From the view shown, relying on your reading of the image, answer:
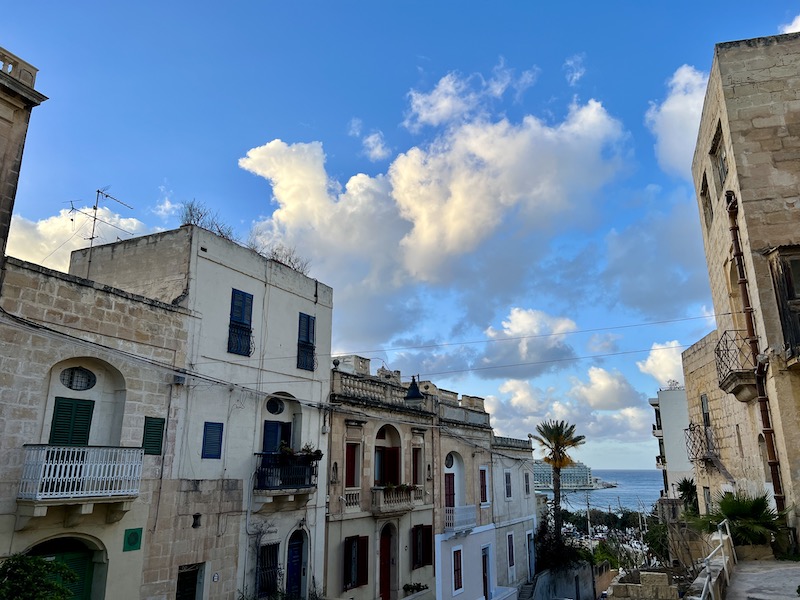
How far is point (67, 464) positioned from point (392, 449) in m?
13.7

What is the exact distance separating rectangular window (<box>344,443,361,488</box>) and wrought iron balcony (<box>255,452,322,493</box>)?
114 inches

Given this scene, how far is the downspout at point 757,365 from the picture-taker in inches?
574

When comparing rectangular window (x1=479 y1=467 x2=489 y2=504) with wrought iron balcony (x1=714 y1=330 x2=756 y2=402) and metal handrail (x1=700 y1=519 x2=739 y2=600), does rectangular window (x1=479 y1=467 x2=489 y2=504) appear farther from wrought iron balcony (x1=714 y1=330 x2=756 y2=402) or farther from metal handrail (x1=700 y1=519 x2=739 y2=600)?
metal handrail (x1=700 y1=519 x2=739 y2=600)

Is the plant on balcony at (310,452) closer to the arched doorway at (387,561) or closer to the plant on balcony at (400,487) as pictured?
the plant on balcony at (400,487)

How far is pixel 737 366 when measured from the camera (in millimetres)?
16328

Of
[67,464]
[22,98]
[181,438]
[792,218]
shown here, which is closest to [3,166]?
[22,98]

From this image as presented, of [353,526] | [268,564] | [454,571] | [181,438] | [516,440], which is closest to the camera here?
[181,438]

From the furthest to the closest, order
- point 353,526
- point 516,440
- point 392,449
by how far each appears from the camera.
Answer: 1. point 516,440
2. point 392,449
3. point 353,526

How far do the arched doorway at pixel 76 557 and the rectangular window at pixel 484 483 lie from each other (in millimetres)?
20441

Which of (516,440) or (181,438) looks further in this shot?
(516,440)

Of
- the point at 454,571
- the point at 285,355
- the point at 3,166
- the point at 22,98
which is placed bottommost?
the point at 454,571

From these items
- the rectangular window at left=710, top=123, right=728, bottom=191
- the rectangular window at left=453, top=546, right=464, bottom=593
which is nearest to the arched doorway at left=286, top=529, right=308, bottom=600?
the rectangular window at left=453, top=546, right=464, bottom=593

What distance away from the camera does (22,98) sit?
1268cm

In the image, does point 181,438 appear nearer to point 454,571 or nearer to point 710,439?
point 454,571
